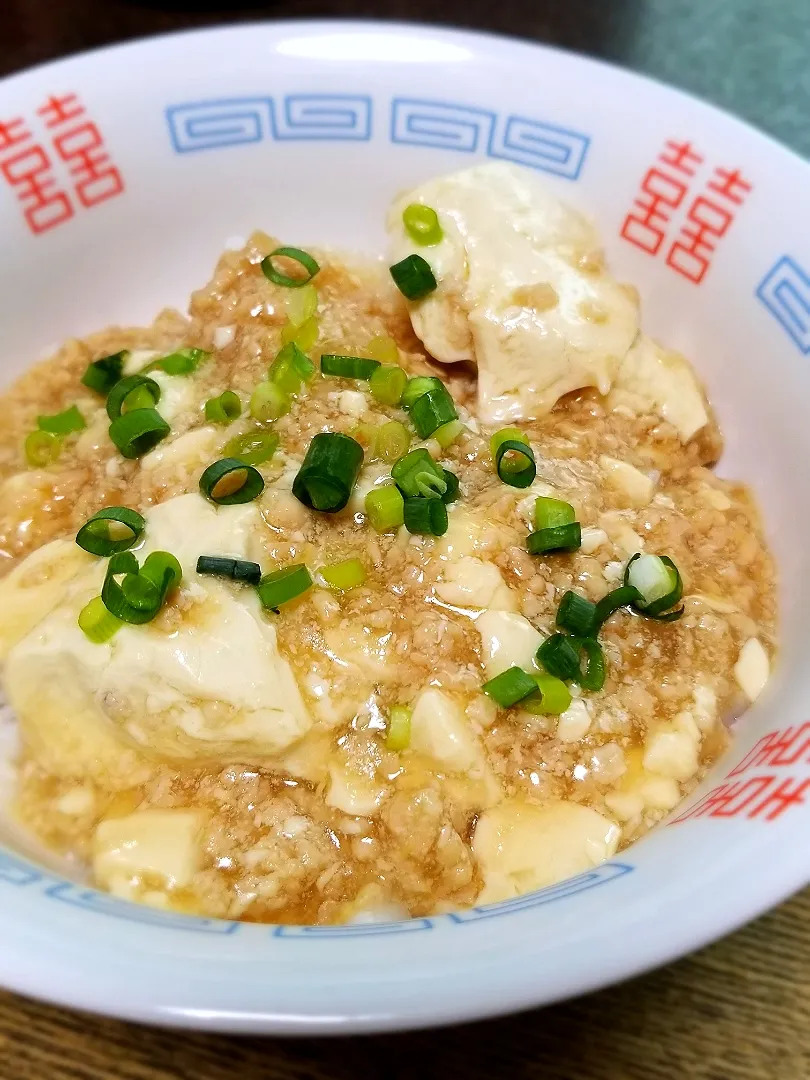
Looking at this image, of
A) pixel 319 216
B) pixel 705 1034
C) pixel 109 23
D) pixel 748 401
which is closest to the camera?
pixel 705 1034

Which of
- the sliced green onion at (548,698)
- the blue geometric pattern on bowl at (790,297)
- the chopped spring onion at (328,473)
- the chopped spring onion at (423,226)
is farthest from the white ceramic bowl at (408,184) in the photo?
the chopped spring onion at (328,473)

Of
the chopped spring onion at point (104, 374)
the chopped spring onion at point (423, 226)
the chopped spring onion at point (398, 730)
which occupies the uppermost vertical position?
the chopped spring onion at point (423, 226)

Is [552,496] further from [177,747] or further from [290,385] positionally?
[177,747]

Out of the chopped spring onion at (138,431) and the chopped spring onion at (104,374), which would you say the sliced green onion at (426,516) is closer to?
the chopped spring onion at (138,431)

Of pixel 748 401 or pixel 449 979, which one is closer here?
pixel 449 979

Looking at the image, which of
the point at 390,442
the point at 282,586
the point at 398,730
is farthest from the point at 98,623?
the point at 390,442

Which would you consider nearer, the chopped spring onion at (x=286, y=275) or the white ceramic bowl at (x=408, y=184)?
the white ceramic bowl at (x=408, y=184)

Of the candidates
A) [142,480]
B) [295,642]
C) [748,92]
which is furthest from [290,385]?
[748,92]

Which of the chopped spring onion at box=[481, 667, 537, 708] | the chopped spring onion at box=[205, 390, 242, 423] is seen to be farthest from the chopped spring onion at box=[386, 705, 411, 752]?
the chopped spring onion at box=[205, 390, 242, 423]
